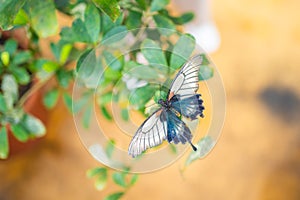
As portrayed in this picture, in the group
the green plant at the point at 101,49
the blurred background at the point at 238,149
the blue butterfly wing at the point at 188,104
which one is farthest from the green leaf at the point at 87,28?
the blurred background at the point at 238,149

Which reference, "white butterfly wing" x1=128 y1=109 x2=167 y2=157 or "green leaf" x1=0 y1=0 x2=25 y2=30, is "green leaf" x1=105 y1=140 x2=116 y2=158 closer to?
"white butterfly wing" x1=128 y1=109 x2=167 y2=157

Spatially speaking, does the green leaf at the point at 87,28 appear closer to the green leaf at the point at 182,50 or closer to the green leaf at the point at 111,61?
the green leaf at the point at 111,61

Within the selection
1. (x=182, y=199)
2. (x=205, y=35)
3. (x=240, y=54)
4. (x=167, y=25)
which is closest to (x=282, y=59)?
(x=240, y=54)

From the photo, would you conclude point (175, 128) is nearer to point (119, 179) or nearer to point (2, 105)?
point (119, 179)

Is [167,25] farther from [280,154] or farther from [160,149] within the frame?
[280,154]

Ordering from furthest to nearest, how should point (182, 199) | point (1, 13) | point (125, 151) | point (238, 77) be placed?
1. point (238, 77)
2. point (182, 199)
3. point (125, 151)
4. point (1, 13)

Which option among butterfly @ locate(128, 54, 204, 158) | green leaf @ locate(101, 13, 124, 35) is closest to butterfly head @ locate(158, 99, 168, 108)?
butterfly @ locate(128, 54, 204, 158)

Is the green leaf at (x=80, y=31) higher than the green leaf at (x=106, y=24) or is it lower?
lower
